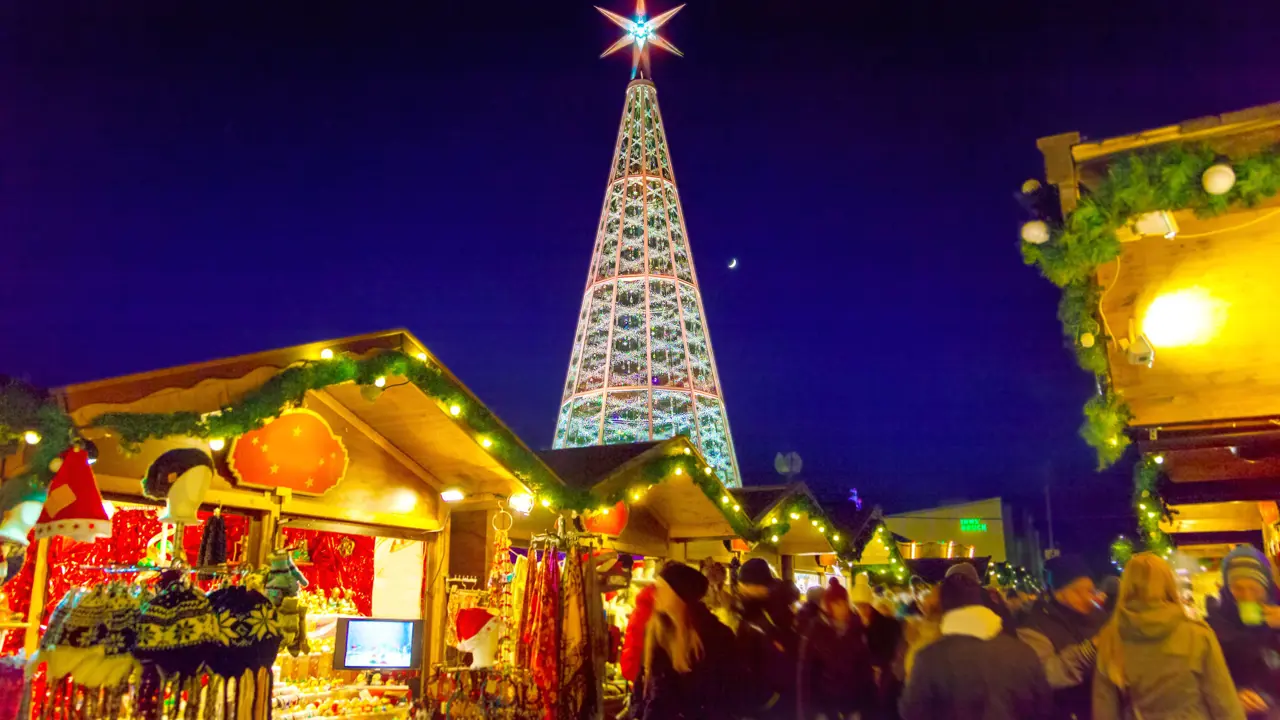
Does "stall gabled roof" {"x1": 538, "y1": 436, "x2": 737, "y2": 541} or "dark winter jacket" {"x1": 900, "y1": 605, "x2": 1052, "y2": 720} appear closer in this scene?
"dark winter jacket" {"x1": 900, "y1": 605, "x2": 1052, "y2": 720}

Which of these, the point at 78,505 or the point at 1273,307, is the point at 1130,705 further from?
the point at 78,505

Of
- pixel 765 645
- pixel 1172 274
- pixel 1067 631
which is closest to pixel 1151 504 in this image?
pixel 1067 631

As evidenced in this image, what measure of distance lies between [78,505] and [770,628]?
458cm

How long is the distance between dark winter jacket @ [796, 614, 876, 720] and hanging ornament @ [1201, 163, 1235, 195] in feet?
11.1

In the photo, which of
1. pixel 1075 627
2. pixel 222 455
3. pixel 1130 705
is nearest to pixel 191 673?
pixel 222 455

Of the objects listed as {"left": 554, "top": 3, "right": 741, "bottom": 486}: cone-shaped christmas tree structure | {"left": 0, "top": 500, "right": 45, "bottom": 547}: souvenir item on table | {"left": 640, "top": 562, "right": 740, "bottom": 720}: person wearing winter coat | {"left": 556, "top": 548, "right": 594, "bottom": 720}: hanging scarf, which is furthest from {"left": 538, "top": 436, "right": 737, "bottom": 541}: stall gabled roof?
{"left": 554, "top": 3, "right": 741, "bottom": 486}: cone-shaped christmas tree structure

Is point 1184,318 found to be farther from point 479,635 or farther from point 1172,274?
point 479,635

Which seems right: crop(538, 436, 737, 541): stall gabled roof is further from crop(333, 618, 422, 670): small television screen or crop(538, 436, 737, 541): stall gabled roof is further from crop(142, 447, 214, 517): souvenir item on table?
crop(142, 447, 214, 517): souvenir item on table

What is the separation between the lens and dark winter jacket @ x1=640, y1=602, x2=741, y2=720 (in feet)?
16.9

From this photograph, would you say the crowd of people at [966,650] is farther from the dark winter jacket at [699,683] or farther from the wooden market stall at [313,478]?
the wooden market stall at [313,478]

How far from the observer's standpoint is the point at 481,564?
30.1 feet

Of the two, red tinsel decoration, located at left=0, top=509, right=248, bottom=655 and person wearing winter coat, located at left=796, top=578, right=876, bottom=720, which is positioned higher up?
red tinsel decoration, located at left=0, top=509, right=248, bottom=655

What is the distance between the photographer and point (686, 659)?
519 centimetres

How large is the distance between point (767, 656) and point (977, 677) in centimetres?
179
